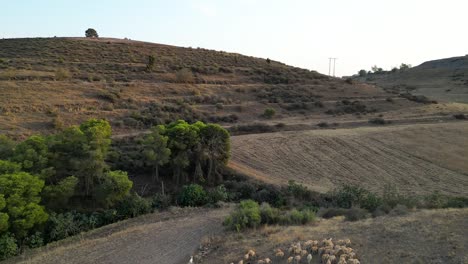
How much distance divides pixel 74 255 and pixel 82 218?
137 inches

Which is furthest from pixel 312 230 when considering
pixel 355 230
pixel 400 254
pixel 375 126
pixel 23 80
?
Result: pixel 23 80

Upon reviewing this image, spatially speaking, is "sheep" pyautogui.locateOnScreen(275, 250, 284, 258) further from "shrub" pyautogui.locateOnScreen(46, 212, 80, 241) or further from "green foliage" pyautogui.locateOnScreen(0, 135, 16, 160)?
"green foliage" pyautogui.locateOnScreen(0, 135, 16, 160)

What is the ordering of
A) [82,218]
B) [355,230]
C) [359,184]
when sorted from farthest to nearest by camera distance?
[359,184] < [82,218] < [355,230]

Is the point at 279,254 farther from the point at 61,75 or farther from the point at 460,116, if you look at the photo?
the point at 61,75

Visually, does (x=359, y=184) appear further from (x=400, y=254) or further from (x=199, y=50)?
(x=199, y=50)

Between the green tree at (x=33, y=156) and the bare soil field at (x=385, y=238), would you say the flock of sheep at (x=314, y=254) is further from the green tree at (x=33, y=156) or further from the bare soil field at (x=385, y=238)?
the green tree at (x=33, y=156)

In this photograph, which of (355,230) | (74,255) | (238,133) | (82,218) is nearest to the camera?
(355,230)

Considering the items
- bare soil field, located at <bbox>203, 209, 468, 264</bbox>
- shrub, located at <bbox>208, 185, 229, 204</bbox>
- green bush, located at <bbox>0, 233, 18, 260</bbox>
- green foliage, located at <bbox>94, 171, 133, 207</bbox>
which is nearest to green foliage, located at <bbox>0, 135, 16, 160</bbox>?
green foliage, located at <bbox>94, 171, 133, 207</bbox>

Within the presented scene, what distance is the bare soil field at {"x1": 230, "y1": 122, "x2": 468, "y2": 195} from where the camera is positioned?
76.2ft

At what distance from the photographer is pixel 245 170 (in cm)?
2312

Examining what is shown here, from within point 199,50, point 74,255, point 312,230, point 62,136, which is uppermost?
point 199,50

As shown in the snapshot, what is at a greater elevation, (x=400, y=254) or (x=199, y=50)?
(x=199, y=50)

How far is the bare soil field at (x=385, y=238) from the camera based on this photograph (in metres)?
10.3

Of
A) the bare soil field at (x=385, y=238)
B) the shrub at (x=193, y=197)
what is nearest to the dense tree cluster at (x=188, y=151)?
the shrub at (x=193, y=197)
